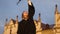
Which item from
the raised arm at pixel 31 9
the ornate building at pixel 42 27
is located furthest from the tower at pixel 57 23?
the raised arm at pixel 31 9

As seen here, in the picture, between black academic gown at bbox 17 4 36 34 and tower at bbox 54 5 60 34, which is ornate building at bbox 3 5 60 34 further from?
black academic gown at bbox 17 4 36 34

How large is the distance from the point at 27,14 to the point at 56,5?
24.4 metres

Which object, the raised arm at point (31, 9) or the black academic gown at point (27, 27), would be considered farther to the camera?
the raised arm at point (31, 9)

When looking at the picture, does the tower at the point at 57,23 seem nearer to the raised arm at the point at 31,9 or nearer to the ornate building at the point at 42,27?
the ornate building at the point at 42,27

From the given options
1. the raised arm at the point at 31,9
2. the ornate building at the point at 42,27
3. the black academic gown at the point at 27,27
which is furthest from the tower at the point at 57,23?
the black academic gown at the point at 27,27

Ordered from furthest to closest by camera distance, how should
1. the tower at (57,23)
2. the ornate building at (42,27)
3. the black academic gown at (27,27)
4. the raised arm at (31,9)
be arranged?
the ornate building at (42,27) < the tower at (57,23) < the raised arm at (31,9) < the black academic gown at (27,27)

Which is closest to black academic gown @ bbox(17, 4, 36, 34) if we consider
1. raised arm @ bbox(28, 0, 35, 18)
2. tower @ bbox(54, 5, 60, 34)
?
raised arm @ bbox(28, 0, 35, 18)

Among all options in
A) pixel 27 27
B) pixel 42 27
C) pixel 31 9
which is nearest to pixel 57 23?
pixel 42 27

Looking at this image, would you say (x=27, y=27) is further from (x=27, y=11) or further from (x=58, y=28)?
(x=58, y=28)

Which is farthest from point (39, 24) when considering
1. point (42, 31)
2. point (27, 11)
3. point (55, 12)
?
point (27, 11)

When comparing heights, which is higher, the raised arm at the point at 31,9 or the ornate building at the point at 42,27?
the raised arm at the point at 31,9

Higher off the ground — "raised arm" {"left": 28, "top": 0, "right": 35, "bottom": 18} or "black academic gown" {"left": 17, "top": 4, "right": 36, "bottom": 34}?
"raised arm" {"left": 28, "top": 0, "right": 35, "bottom": 18}

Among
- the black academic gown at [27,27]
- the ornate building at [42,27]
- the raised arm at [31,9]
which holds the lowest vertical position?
the ornate building at [42,27]

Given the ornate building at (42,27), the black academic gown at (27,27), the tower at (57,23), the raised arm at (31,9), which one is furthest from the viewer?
the ornate building at (42,27)
